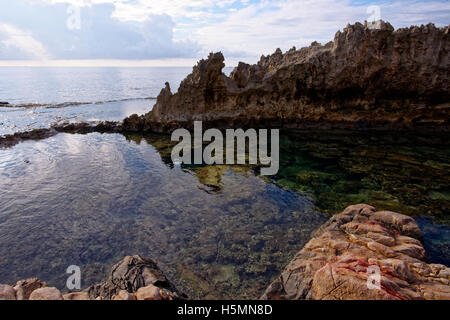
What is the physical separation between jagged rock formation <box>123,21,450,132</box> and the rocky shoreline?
905 inches

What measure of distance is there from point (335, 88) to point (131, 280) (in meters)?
28.6

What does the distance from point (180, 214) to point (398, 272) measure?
9817 mm

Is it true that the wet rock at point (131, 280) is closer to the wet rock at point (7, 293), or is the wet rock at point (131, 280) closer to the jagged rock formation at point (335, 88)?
the wet rock at point (7, 293)

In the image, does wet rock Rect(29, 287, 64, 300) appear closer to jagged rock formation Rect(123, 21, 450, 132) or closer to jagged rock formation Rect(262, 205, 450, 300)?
jagged rock formation Rect(262, 205, 450, 300)

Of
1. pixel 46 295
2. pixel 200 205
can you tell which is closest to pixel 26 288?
pixel 46 295

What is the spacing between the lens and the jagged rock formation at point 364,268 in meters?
5.72

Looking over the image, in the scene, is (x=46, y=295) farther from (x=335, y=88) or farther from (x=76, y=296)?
(x=335, y=88)

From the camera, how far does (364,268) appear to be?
641cm

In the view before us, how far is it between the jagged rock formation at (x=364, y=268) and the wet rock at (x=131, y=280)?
2860 millimetres

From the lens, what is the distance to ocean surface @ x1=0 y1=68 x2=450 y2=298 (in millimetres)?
10133
